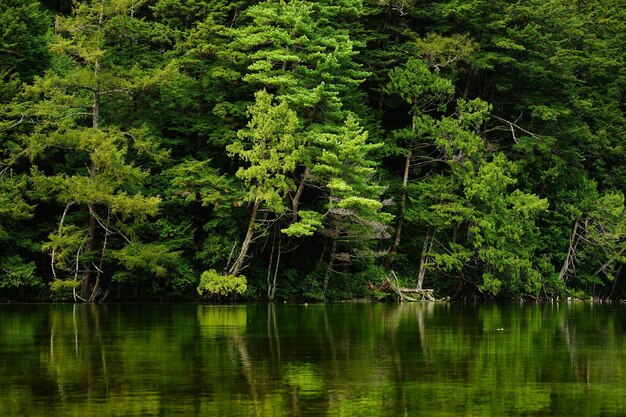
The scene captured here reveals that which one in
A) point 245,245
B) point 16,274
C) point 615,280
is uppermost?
point 245,245

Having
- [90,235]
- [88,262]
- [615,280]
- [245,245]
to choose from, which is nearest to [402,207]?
[245,245]

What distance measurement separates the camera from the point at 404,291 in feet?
139

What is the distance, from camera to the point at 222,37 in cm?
4138

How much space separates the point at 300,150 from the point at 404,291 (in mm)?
8512

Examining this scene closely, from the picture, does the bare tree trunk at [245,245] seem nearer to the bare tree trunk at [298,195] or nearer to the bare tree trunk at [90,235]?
the bare tree trunk at [298,195]

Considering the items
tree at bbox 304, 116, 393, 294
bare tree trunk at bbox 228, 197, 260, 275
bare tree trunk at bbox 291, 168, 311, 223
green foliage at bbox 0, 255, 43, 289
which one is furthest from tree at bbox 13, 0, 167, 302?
tree at bbox 304, 116, 393, 294

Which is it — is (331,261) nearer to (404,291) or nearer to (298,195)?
(298,195)

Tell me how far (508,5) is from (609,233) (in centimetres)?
1173

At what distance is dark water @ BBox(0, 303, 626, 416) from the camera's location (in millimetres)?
11250

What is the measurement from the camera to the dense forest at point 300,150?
36.7 m

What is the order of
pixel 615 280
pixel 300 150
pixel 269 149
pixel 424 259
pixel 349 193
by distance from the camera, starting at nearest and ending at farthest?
1. pixel 269 149
2. pixel 300 150
3. pixel 349 193
4. pixel 424 259
5. pixel 615 280

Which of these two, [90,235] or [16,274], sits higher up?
[90,235]

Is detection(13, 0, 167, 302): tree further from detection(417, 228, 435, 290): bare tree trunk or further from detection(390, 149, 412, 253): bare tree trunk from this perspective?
detection(417, 228, 435, 290): bare tree trunk

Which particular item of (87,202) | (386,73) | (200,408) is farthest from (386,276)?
(200,408)
